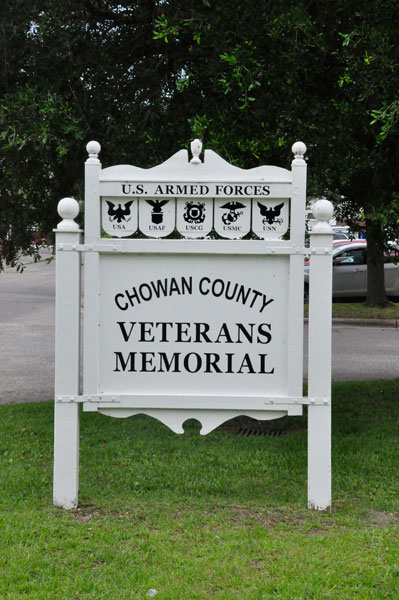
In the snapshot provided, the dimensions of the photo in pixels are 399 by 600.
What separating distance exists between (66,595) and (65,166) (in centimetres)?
379

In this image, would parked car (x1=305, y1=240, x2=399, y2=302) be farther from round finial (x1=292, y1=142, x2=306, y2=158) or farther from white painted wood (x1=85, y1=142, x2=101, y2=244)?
white painted wood (x1=85, y1=142, x2=101, y2=244)

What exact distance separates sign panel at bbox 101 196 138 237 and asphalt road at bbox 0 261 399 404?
14.3ft

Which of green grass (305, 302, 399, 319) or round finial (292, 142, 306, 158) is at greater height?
round finial (292, 142, 306, 158)

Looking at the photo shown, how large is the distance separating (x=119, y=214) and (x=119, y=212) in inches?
0.5

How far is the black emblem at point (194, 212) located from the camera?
4.62 m

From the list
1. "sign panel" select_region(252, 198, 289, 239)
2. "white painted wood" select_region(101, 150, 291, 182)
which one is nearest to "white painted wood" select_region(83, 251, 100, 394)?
"white painted wood" select_region(101, 150, 291, 182)

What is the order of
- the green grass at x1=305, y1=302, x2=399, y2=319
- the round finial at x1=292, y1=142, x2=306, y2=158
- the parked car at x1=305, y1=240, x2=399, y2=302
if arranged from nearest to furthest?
the round finial at x1=292, y1=142, x2=306, y2=158 → the green grass at x1=305, y1=302, x2=399, y2=319 → the parked car at x1=305, y1=240, x2=399, y2=302

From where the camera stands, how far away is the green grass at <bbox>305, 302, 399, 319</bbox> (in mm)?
15859

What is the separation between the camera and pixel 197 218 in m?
4.63

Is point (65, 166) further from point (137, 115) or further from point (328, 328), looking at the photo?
point (328, 328)

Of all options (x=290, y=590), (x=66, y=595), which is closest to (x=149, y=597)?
(x=66, y=595)

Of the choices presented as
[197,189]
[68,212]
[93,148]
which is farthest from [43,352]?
[197,189]

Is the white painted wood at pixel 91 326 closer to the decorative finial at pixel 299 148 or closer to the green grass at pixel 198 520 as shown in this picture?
the green grass at pixel 198 520

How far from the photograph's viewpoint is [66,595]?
3.48 metres
